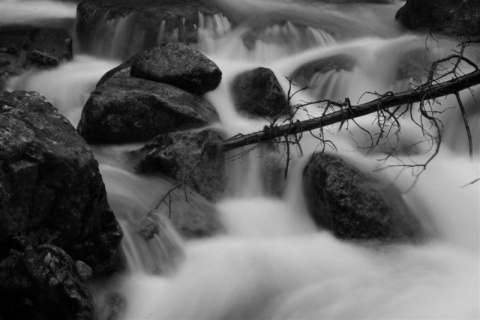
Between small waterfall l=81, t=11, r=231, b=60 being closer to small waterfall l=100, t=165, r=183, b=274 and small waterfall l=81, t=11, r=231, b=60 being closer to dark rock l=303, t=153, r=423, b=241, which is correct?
small waterfall l=100, t=165, r=183, b=274

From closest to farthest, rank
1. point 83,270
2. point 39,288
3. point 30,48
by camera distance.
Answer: point 39,288
point 83,270
point 30,48

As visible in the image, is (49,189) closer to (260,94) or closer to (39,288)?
(39,288)

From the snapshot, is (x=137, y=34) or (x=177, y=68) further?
(x=137, y=34)

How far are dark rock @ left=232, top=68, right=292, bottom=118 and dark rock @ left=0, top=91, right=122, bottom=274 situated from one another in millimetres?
3415

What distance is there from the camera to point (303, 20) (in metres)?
10.5

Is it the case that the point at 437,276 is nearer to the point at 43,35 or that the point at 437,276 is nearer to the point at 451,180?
the point at 451,180

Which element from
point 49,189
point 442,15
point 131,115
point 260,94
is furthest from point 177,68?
point 442,15

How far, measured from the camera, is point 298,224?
19.9ft

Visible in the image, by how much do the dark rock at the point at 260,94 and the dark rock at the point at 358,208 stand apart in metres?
1.60

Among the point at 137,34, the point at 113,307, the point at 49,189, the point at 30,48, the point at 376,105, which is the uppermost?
the point at 376,105

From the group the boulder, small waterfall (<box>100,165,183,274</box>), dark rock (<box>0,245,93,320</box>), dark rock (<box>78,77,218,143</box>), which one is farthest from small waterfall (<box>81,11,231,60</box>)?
dark rock (<box>0,245,93,320</box>)

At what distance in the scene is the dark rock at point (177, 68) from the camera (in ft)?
23.4

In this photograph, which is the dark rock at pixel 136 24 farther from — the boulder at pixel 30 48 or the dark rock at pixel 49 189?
the dark rock at pixel 49 189

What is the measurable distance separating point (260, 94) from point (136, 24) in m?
3.24
